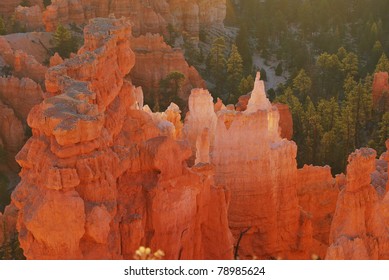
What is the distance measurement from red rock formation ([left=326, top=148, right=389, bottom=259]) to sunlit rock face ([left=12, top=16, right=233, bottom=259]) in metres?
2.72

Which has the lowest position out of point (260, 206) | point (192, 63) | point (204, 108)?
point (192, 63)

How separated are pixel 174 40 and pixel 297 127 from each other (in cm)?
1761

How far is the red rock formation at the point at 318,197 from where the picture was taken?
1872 centimetres

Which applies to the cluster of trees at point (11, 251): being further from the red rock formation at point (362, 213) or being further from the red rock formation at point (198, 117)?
the red rock formation at point (362, 213)

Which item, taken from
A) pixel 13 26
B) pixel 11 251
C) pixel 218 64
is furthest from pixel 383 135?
pixel 13 26

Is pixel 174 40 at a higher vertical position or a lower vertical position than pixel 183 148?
lower

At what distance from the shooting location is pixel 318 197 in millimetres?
18812

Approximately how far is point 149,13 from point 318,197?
1139 inches

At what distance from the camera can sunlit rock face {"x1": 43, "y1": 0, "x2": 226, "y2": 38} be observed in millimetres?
42938

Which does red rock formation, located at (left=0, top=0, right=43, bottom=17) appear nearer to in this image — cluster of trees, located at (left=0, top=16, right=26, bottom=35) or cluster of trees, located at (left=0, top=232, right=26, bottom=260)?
cluster of trees, located at (left=0, top=16, right=26, bottom=35)

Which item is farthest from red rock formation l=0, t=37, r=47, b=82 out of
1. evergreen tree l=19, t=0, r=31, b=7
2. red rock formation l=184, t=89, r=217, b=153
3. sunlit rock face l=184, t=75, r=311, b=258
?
sunlit rock face l=184, t=75, r=311, b=258

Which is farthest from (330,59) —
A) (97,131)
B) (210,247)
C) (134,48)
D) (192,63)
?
(97,131)

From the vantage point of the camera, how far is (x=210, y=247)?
14148mm

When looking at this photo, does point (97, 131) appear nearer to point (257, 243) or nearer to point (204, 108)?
point (257, 243)
